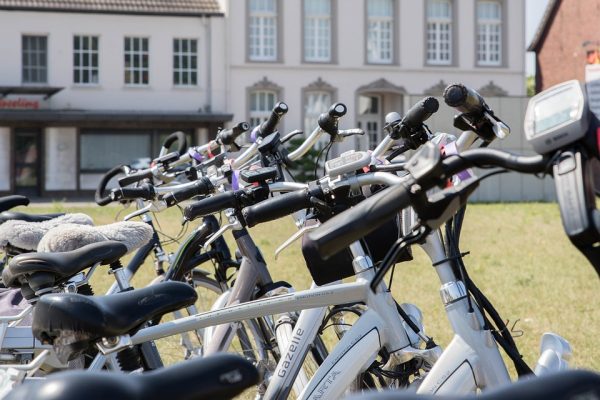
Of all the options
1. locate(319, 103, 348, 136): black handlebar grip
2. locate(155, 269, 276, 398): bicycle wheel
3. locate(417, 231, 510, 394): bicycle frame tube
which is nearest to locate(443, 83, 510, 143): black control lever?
locate(417, 231, 510, 394): bicycle frame tube

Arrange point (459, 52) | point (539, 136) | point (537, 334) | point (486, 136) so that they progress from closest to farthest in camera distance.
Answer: point (539, 136) < point (486, 136) < point (537, 334) < point (459, 52)

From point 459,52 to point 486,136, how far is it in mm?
42329

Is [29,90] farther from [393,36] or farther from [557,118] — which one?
[557,118]

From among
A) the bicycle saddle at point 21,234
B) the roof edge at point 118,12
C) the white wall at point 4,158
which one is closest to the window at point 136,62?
the roof edge at point 118,12

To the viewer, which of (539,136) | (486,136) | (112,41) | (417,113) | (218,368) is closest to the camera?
(218,368)

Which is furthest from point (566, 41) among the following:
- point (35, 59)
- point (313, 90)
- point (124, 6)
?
point (35, 59)

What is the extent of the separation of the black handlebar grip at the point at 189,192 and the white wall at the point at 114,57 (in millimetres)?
36231

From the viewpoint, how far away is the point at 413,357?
3.45m

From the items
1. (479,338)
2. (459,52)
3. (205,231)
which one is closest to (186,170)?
(205,231)

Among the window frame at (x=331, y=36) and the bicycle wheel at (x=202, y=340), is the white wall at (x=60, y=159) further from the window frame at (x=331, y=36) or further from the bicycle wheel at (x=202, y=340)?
the bicycle wheel at (x=202, y=340)

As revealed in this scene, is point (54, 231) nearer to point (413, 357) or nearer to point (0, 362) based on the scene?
point (0, 362)

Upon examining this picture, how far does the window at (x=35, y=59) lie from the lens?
131 ft

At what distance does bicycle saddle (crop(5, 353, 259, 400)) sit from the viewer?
1.20 m

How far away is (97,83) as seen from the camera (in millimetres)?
40594
